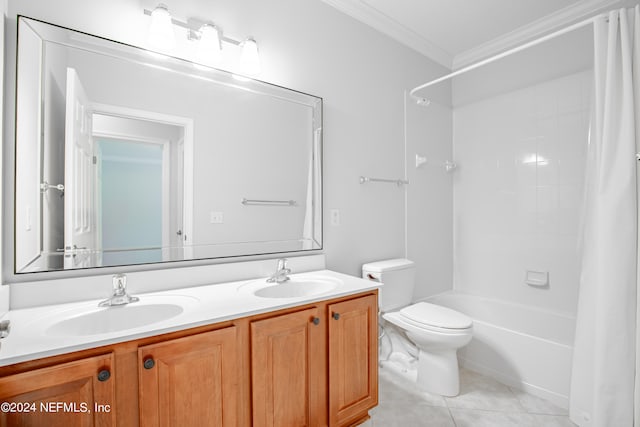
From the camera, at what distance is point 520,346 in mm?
1967

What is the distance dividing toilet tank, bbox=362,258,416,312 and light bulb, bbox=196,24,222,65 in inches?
60.8

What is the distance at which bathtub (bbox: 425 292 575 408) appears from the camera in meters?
1.81

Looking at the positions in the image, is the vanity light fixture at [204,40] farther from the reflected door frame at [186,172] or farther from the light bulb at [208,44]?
the reflected door frame at [186,172]

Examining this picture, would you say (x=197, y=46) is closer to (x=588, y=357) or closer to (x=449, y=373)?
(x=449, y=373)

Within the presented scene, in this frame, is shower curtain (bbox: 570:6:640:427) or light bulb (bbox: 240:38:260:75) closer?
shower curtain (bbox: 570:6:640:427)

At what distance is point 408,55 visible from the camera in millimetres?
2492

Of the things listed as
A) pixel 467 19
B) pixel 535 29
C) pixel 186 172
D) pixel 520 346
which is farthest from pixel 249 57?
pixel 520 346

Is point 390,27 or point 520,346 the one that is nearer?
point 520,346

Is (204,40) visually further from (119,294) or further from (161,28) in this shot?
(119,294)

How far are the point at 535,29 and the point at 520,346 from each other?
2358 mm

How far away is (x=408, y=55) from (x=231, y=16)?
5.01 ft

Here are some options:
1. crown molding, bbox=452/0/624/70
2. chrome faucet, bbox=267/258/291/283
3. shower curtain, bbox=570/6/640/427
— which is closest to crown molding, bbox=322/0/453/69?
crown molding, bbox=452/0/624/70

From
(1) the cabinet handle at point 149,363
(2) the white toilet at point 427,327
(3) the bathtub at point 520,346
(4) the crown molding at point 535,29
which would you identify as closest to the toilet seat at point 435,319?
(2) the white toilet at point 427,327

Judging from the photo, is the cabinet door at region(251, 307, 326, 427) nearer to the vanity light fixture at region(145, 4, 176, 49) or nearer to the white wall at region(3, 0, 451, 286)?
the white wall at region(3, 0, 451, 286)
